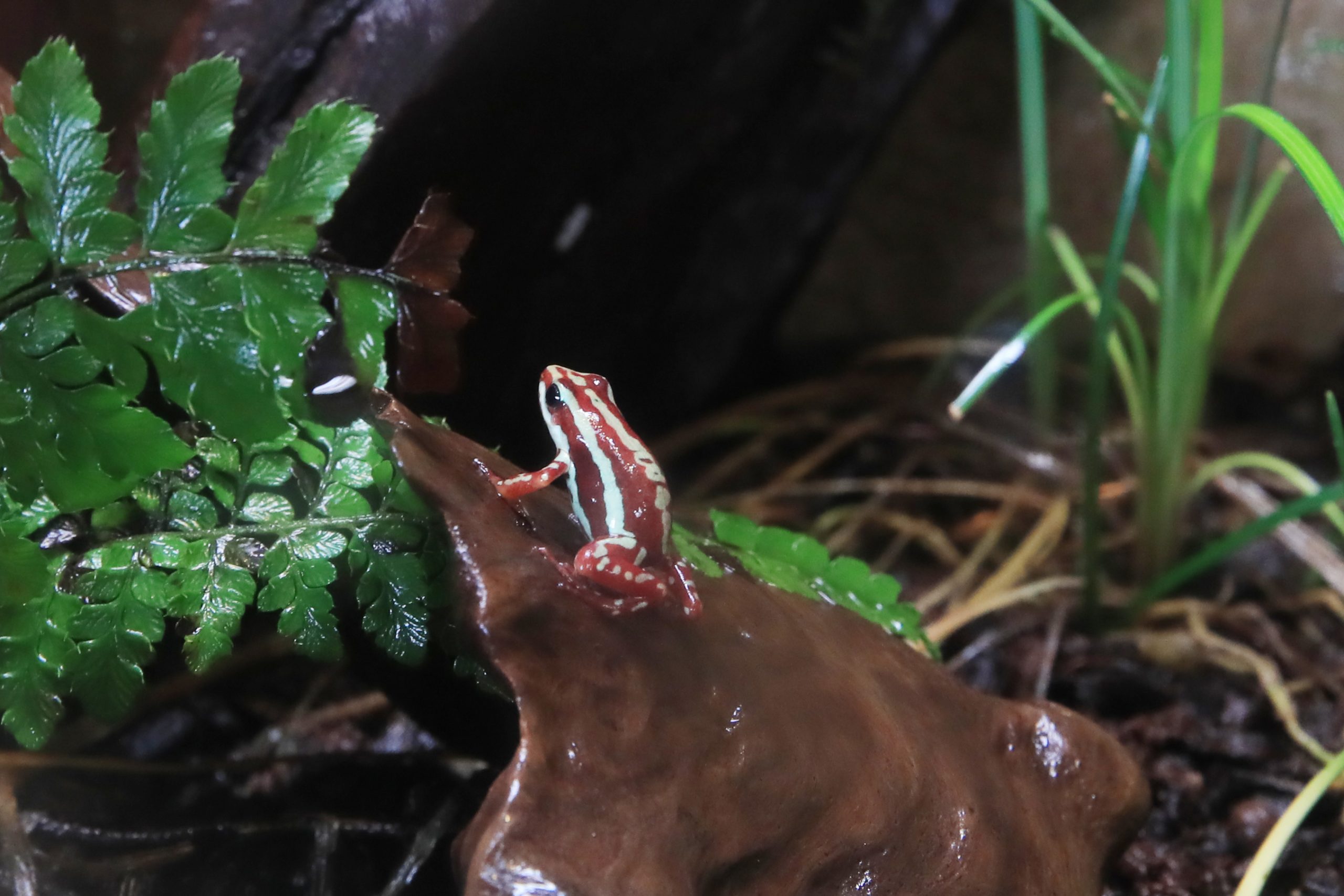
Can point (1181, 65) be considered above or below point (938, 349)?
above

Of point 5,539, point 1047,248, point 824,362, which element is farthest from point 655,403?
point 5,539

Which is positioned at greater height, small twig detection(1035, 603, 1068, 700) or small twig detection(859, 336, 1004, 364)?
small twig detection(859, 336, 1004, 364)

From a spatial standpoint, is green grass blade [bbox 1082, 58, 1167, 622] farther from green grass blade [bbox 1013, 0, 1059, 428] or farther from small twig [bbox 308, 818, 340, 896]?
small twig [bbox 308, 818, 340, 896]

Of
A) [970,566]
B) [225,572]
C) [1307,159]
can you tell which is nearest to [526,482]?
[225,572]

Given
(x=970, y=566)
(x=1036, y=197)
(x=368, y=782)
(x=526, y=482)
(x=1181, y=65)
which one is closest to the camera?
(x=526, y=482)

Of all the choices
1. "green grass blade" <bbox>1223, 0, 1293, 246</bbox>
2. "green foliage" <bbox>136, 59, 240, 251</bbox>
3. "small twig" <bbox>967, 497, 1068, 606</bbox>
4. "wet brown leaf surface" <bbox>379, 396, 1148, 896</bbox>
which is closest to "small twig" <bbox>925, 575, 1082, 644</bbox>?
"small twig" <bbox>967, 497, 1068, 606</bbox>

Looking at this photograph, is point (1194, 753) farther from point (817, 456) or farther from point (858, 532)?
point (817, 456)

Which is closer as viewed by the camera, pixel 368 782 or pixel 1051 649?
pixel 368 782
